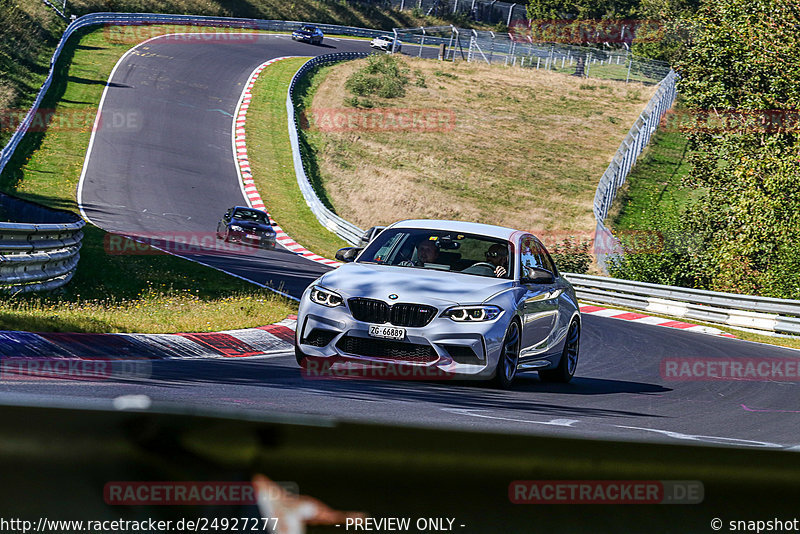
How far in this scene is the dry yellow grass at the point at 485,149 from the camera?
43406 mm

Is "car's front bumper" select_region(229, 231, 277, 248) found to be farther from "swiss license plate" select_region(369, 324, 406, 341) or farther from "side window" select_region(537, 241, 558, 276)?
"swiss license plate" select_region(369, 324, 406, 341)

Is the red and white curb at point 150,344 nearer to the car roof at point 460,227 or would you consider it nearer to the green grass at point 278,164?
the car roof at point 460,227

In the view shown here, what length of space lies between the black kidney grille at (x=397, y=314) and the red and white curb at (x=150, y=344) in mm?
2539

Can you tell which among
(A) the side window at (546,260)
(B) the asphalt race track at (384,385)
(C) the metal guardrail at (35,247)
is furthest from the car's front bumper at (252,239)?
(A) the side window at (546,260)

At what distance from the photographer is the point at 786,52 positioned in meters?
27.9

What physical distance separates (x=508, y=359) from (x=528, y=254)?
1.75 meters

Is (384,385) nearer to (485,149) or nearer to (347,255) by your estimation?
(347,255)

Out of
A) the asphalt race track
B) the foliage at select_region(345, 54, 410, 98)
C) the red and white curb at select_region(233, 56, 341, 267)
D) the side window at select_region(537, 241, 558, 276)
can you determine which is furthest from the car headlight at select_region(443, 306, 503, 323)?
the foliage at select_region(345, 54, 410, 98)

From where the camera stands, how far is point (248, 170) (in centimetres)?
4194

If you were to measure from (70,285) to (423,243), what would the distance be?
363 inches

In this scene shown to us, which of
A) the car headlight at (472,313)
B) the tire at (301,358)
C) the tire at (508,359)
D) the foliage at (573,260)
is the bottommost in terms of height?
the foliage at (573,260)

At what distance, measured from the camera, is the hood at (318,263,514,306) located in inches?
342

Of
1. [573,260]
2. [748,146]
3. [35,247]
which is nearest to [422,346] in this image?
[35,247]

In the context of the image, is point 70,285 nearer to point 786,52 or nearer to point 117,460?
point 117,460
